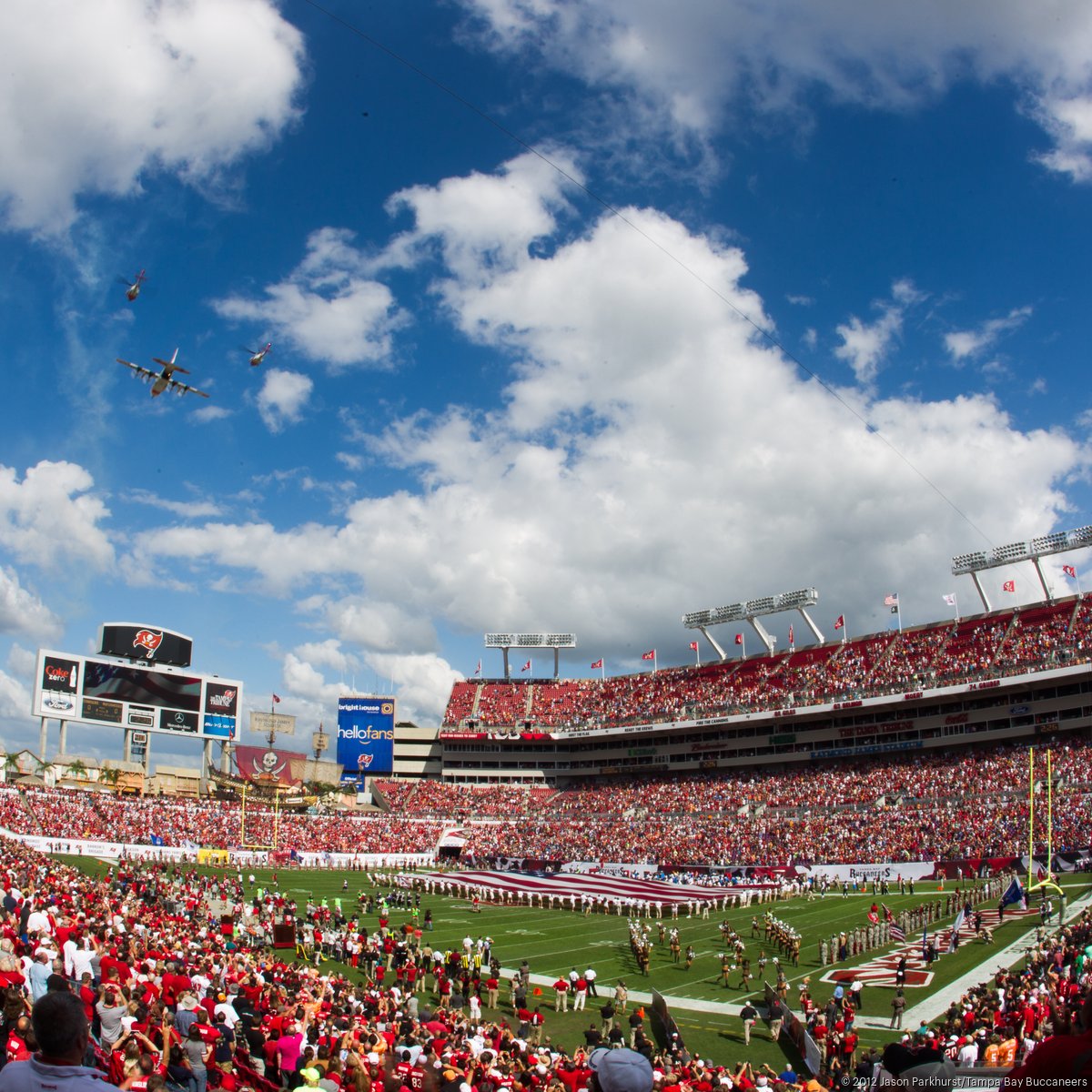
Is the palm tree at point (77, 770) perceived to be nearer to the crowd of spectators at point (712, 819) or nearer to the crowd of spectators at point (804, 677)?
the crowd of spectators at point (712, 819)

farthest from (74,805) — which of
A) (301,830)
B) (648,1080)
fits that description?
(648,1080)

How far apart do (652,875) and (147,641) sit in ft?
146

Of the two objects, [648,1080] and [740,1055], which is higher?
[648,1080]

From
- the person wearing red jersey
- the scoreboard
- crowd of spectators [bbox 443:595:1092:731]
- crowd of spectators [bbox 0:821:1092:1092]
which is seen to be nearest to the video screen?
the scoreboard

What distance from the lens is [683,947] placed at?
29.8 metres

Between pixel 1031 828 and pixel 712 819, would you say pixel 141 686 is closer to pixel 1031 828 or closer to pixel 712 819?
pixel 712 819

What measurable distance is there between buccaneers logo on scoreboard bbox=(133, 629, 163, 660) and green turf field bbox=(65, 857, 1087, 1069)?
2820 centimetres

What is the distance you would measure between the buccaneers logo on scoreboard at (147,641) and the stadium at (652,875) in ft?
18.8

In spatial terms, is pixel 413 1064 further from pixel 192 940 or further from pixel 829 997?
pixel 829 997

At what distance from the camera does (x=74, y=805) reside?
57156 mm

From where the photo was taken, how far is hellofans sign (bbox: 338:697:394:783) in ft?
302

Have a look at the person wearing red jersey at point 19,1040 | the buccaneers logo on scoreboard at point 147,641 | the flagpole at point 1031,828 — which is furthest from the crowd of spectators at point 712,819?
the person wearing red jersey at point 19,1040

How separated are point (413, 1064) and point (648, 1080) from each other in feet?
25.7

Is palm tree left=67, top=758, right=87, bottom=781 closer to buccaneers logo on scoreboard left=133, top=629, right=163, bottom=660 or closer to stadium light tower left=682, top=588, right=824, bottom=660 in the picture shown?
buccaneers logo on scoreboard left=133, top=629, right=163, bottom=660
